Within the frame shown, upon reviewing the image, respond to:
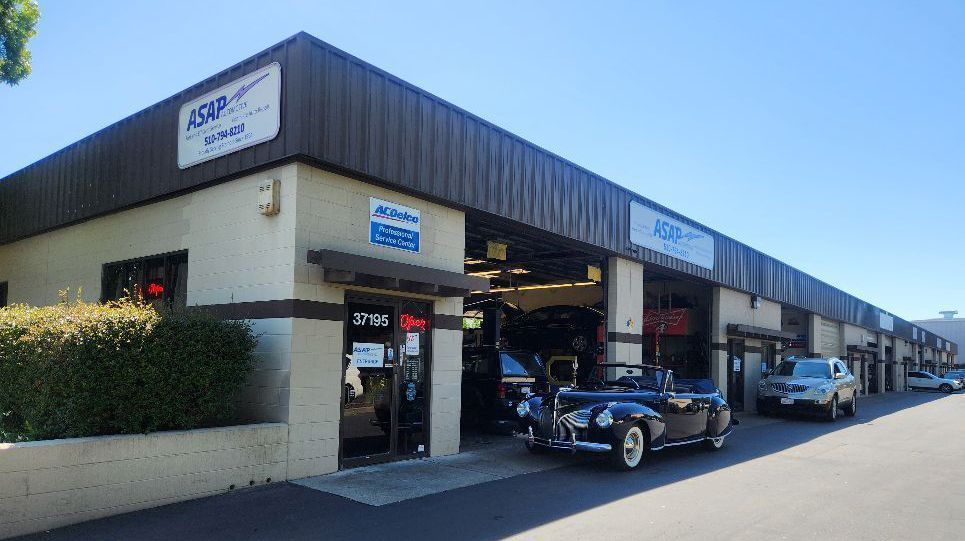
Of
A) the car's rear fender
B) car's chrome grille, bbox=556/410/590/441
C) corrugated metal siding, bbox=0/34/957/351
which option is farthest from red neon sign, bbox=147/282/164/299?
the car's rear fender

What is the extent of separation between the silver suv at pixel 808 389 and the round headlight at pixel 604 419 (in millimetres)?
11333

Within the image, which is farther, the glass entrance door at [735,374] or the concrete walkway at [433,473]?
the glass entrance door at [735,374]

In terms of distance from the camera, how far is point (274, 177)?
856cm

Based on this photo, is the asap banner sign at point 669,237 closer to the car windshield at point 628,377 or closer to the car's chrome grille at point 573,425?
the car windshield at point 628,377

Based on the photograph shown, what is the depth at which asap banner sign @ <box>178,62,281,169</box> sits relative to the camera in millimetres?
8578

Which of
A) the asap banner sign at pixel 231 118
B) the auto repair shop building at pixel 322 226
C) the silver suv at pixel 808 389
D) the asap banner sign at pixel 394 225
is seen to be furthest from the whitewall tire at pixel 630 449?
the silver suv at pixel 808 389

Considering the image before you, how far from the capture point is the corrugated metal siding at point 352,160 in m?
8.44

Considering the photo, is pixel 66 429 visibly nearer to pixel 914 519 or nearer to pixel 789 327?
pixel 914 519

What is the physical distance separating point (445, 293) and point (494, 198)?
2.10 m

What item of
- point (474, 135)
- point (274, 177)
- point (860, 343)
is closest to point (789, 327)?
point (860, 343)

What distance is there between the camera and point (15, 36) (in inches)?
531

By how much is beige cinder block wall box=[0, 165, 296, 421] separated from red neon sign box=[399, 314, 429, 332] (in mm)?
1922

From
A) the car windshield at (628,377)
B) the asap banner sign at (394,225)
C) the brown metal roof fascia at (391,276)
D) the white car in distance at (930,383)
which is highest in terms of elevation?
the asap banner sign at (394,225)

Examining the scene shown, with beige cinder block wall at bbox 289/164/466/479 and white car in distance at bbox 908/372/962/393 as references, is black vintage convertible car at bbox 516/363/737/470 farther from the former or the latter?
white car in distance at bbox 908/372/962/393
